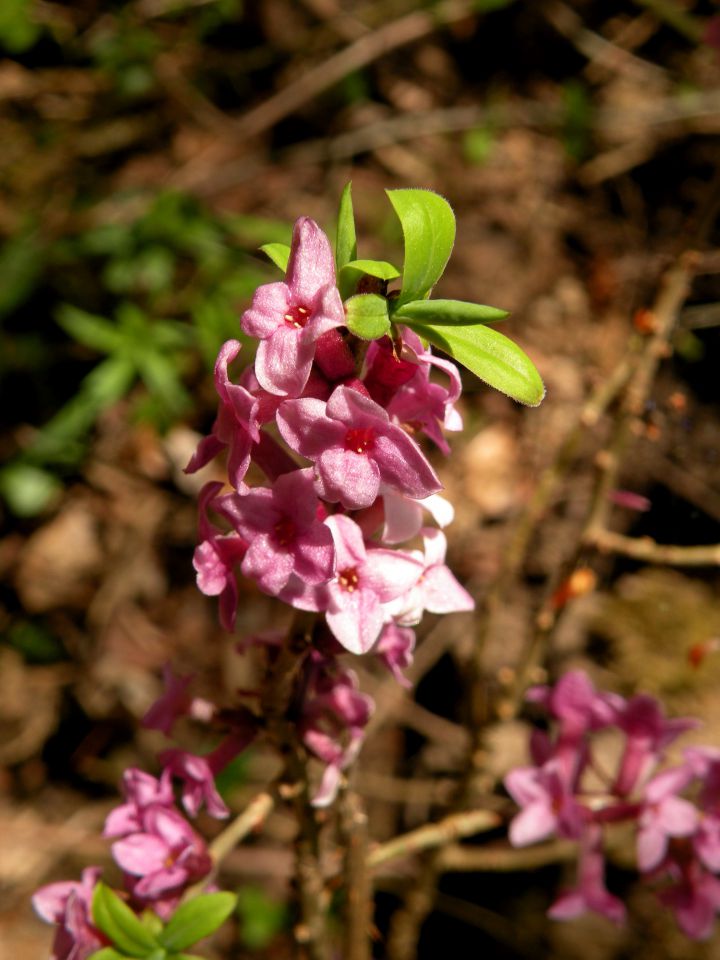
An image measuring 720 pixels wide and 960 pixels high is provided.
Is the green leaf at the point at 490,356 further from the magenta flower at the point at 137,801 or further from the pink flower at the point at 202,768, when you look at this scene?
the magenta flower at the point at 137,801

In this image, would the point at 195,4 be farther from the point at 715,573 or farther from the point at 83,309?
the point at 715,573

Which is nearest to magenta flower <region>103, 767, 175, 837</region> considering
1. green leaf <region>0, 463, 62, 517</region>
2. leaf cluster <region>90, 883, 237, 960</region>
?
leaf cluster <region>90, 883, 237, 960</region>

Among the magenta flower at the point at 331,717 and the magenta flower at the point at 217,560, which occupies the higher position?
the magenta flower at the point at 217,560

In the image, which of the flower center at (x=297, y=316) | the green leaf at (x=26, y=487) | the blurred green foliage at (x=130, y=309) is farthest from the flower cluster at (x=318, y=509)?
the green leaf at (x=26, y=487)

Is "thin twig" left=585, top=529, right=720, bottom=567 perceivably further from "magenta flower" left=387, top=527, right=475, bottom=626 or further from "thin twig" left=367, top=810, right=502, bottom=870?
"magenta flower" left=387, top=527, right=475, bottom=626

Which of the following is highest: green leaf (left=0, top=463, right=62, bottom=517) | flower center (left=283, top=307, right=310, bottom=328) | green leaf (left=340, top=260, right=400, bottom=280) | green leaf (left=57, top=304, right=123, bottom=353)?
green leaf (left=340, top=260, right=400, bottom=280)
